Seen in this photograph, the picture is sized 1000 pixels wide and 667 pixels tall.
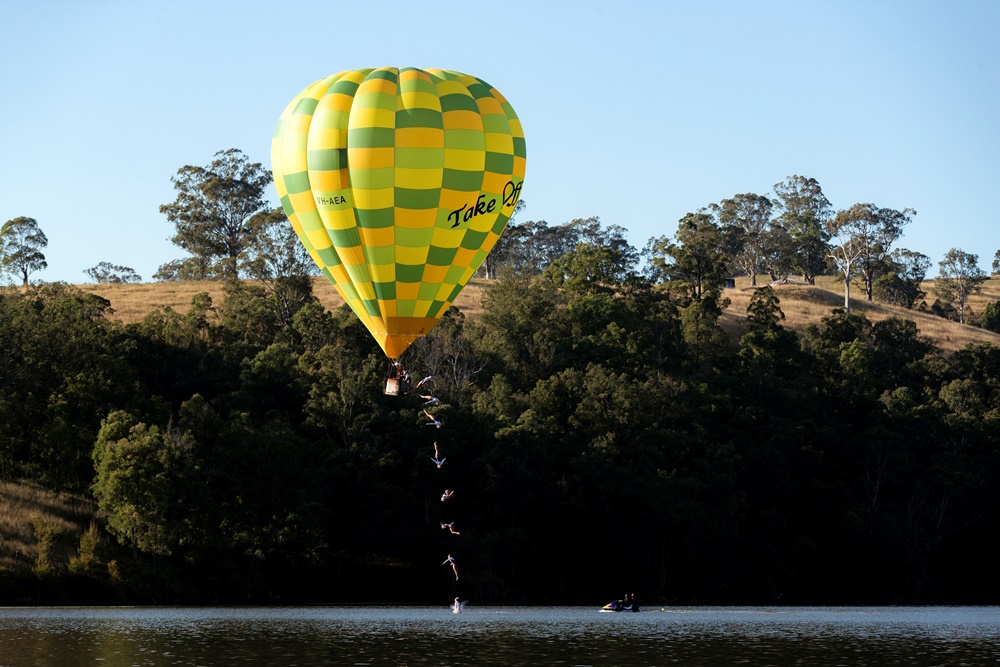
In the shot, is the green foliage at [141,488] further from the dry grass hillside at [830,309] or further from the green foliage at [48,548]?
the dry grass hillside at [830,309]

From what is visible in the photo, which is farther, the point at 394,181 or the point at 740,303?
the point at 740,303

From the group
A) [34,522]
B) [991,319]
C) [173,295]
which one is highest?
[991,319]

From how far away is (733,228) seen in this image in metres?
183

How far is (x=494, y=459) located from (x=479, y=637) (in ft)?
118

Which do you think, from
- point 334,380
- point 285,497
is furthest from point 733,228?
point 285,497

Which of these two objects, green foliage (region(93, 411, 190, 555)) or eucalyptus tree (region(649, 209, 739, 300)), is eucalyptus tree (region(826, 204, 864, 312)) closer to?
eucalyptus tree (region(649, 209, 739, 300))

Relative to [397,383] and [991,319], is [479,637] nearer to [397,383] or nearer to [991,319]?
[397,383]

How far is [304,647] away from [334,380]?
153ft

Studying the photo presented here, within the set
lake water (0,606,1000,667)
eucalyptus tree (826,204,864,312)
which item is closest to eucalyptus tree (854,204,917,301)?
eucalyptus tree (826,204,864,312)

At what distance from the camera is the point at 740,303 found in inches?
6521

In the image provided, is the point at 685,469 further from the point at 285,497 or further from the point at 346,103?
the point at 346,103

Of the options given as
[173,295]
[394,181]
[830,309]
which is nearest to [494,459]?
[394,181]

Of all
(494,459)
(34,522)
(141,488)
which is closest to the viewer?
(141,488)

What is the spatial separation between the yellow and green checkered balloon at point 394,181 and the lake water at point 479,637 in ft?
36.0
